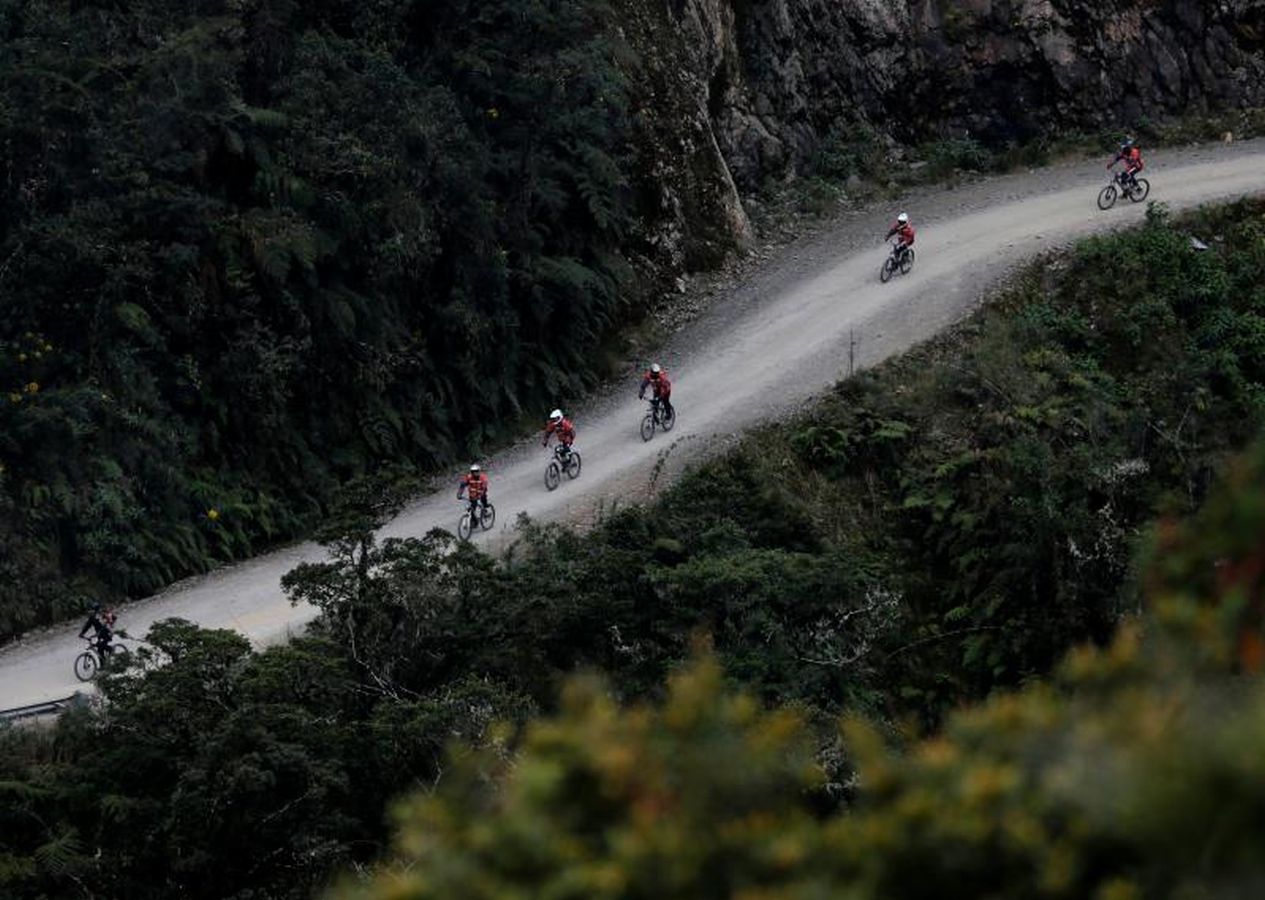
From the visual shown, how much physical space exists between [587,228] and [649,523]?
904cm

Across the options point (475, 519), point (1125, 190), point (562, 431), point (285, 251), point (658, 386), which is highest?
point (285, 251)

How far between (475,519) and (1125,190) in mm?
16500

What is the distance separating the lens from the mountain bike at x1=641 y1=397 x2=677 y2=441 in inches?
1011

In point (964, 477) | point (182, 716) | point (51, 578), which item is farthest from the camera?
point (964, 477)

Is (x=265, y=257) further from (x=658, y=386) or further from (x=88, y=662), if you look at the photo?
(x=88, y=662)

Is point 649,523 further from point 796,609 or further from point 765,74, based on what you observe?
point 765,74

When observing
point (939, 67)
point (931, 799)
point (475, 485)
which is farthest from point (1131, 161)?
point (931, 799)

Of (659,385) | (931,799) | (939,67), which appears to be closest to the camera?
(931,799)

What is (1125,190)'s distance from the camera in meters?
31.0

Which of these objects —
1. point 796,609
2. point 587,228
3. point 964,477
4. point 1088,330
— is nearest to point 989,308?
point 1088,330

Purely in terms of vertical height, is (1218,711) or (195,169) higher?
(195,169)

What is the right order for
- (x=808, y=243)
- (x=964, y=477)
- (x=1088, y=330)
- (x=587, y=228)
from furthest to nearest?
(x=808, y=243)
(x=587, y=228)
(x=1088, y=330)
(x=964, y=477)

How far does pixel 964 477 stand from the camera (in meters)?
24.0

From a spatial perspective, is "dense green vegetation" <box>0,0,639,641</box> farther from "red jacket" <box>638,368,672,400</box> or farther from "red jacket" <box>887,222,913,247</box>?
"red jacket" <box>887,222,913,247</box>
